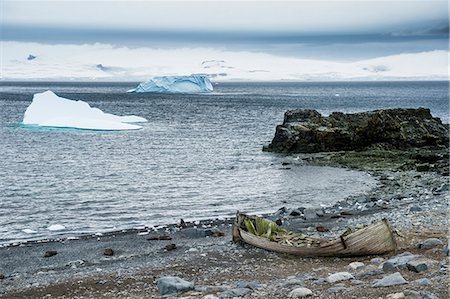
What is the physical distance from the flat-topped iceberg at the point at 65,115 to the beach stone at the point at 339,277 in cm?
3714

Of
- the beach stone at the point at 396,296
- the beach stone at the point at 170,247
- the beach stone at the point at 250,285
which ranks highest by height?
the beach stone at the point at 396,296

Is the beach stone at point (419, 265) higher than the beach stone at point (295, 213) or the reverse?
higher

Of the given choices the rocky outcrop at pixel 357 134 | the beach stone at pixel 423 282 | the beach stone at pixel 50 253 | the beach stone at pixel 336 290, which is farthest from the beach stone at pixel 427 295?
the rocky outcrop at pixel 357 134

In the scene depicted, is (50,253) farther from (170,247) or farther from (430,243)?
(430,243)

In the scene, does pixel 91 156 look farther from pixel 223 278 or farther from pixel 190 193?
pixel 223 278

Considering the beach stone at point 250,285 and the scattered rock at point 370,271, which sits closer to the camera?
the beach stone at point 250,285

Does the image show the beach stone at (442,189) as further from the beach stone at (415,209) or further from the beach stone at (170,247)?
the beach stone at (170,247)

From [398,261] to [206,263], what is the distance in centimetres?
322

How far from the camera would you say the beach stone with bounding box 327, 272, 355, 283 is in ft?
27.5

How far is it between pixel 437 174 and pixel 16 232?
15239 millimetres

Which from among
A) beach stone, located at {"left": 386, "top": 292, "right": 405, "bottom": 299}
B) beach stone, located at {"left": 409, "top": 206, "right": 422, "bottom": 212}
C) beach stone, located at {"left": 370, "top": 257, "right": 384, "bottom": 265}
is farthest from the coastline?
beach stone, located at {"left": 370, "top": 257, "right": 384, "bottom": 265}

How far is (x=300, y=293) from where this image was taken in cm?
774

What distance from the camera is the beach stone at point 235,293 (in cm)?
802

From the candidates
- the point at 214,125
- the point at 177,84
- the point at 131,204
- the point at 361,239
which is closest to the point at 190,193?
the point at 131,204
